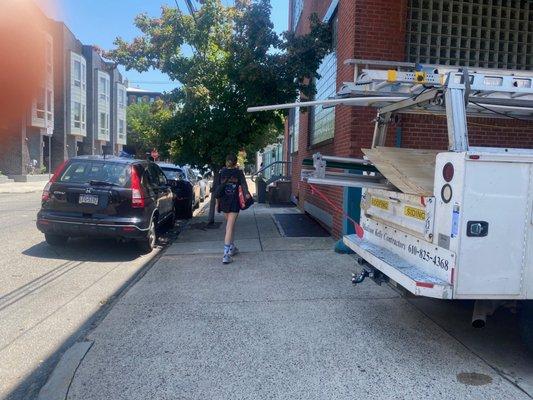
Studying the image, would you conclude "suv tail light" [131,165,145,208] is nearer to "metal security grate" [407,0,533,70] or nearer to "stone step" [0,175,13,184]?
"metal security grate" [407,0,533,70]

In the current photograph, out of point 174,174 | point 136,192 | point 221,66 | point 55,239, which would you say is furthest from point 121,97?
point 136,192

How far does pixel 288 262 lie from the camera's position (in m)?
7.65

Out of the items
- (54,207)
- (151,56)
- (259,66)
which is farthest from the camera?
(151,56)

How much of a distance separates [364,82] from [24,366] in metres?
3.80

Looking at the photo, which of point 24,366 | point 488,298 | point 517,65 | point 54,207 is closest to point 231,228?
point 54,207

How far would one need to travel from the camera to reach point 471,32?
8.49 metres

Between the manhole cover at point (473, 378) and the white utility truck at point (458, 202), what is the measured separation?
0.39 meters

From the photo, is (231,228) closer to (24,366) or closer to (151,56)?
(24,366)

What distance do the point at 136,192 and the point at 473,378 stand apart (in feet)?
19.0

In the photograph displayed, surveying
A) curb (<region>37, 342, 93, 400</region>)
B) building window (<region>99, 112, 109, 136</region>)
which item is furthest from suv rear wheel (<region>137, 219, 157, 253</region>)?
building window (<region>99, 112, 109, 136</region>)

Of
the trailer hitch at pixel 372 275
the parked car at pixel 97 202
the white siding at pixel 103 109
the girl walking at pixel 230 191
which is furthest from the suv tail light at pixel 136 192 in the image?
the white siding at pixel 103 109

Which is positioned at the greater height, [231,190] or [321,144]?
[321,144]

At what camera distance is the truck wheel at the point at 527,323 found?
392cm

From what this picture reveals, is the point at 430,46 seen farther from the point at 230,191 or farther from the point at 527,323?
the point at 527,323
